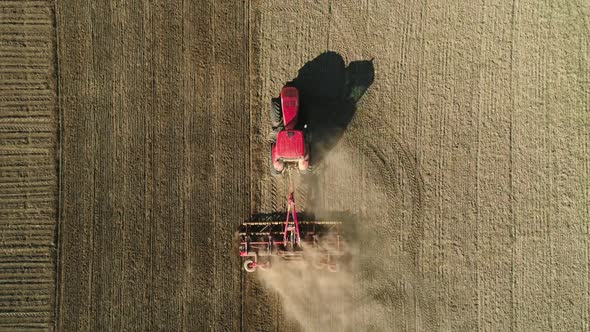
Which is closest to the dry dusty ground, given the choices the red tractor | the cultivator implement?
the cultivator implement

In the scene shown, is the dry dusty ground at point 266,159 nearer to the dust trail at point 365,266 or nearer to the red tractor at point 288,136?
the dust trail at point 365,266

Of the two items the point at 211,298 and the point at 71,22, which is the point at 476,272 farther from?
the point at 71,22

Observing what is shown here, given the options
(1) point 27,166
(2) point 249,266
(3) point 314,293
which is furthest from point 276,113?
(1) point 27,166

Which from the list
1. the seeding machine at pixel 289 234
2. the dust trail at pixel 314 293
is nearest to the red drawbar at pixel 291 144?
the seeding machine at pixel 289 234

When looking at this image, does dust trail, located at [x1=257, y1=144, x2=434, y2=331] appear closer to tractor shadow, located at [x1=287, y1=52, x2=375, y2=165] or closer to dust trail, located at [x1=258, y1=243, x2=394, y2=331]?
dust trail, located at [x1=258, y1=243, x2=394, y2=331]

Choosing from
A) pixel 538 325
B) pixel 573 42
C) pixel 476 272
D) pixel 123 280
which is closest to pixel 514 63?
pixel 573 42

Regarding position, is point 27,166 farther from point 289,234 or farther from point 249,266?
point 289,234
